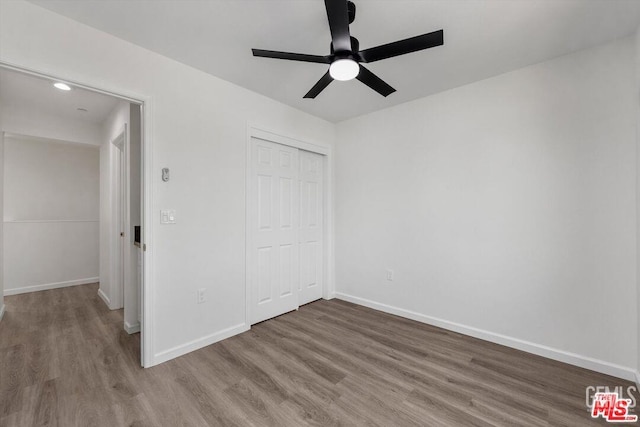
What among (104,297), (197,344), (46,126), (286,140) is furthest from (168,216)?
(46,126)

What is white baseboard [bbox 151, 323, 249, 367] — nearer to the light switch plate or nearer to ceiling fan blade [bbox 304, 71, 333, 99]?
the light switch plate

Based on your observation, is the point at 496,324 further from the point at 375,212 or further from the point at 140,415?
the point at 140,415

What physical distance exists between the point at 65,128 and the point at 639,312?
6.26 meters

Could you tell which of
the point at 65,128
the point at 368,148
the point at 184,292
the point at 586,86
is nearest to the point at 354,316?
the point at 184,292

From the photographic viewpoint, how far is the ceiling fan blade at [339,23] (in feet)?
4.13

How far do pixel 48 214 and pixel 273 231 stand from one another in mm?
4182

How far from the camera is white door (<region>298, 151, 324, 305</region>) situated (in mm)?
3596

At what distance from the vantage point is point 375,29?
192cm

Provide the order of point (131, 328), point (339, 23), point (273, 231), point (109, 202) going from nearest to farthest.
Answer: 1. point (339, 23)
2. point (131, 328)
3. point (273, 231)
4. point (109, 202)

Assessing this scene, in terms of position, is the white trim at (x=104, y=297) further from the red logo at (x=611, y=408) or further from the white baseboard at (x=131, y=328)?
the red logo at (x=611, y=408)

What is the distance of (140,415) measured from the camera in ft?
5.36

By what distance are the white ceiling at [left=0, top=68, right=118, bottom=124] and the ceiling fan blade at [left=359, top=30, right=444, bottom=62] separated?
2.65 metres

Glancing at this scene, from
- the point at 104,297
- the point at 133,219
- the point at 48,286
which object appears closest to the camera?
the point at 133,219

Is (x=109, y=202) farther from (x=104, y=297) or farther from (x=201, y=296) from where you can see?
(x=201, y=296)
